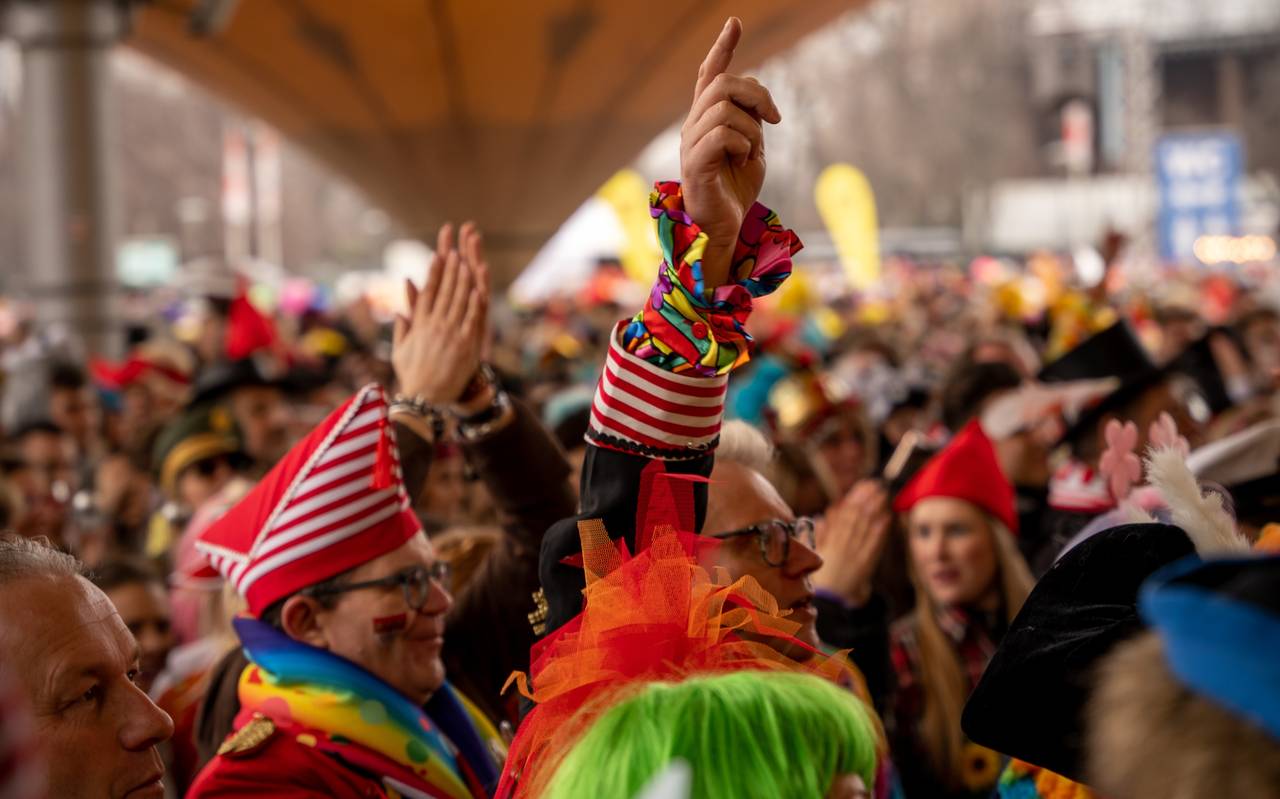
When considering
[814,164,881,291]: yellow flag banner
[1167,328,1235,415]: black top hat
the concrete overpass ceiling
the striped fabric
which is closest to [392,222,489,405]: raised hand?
the striped fabric

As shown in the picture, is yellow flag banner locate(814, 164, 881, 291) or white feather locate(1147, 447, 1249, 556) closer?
white feather locate(1147, 447, 1249, 556)

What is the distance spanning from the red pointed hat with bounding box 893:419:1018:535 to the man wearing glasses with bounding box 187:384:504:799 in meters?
1.91

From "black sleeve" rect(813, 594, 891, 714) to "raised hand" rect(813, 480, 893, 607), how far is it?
1.4 inches

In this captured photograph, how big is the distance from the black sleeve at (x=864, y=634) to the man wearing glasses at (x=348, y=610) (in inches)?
41.4

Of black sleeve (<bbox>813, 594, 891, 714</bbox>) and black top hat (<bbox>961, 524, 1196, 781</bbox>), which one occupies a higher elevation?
black top hat (<bbox>961, 524, 1196, 781</bbox>)

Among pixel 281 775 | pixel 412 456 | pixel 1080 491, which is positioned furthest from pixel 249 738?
pixel 1080 491

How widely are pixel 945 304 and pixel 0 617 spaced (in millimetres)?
20454

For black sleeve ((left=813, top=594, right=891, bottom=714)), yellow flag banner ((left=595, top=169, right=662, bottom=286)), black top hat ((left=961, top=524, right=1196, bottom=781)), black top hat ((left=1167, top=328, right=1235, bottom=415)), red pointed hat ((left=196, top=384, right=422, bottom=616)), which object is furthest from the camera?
yellow flag banner ((left=595, top=169, right=662, bottom=286))

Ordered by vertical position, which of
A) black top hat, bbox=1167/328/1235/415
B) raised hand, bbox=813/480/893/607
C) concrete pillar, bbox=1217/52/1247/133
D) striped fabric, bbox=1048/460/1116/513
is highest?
concrete pillar, bbox=1217/52/1247/133

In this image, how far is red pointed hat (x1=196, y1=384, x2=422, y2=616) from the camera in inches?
115

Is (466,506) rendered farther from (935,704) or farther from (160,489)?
(935,704)

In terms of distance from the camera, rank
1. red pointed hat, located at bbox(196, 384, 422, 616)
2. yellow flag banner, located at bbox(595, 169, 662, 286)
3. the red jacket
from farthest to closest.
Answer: yellow flag banner, located at bbox(595, 169, 662, 286) < red pointed hat, located at bbox(196, 384, 422, 616) < the red jacket

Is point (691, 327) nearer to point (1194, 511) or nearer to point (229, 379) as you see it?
point (1194, 511)

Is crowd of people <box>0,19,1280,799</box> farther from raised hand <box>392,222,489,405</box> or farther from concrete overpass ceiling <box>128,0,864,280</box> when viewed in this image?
concrete overpass ceiling <box>128,0,864,280</box>
